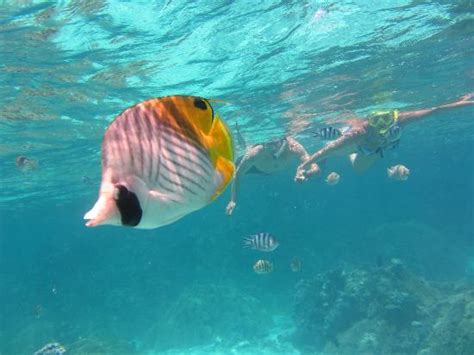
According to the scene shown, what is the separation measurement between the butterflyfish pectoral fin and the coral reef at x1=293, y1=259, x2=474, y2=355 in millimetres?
15815

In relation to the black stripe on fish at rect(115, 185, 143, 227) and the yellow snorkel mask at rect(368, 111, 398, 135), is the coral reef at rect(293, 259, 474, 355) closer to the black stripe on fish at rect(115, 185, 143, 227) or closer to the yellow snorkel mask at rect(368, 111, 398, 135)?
the yellow snorkel mask at rect(368, 111, 398, 135)

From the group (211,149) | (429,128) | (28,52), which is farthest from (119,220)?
(429,128)

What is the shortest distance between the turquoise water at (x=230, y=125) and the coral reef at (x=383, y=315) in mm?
1802

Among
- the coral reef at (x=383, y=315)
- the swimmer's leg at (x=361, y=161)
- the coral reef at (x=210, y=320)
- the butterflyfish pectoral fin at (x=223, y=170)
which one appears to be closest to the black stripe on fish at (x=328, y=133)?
the swimmer's leg at (x=361, y=161)

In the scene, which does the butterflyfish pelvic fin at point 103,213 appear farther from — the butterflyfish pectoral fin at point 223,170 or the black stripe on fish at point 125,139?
the butterflyfish pectoral fin at point 223,170

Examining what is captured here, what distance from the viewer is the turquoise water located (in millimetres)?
13586

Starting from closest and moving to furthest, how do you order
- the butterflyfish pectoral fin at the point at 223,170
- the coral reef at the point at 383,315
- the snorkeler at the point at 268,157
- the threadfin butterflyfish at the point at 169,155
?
the threadfin butterflyfish at the point at 169,155
the butterflyfish pectoral fin at the point at 223,170
the coral reef at the point at 383,315
the snorkeler at the point at 268,157

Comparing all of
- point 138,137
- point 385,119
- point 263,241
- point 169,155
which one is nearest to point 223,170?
point 169,155

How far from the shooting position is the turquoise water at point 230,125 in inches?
535

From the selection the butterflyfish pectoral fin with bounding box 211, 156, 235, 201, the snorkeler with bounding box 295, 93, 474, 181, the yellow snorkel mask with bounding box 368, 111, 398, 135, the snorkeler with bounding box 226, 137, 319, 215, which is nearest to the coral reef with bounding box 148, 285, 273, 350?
the snorkeler with bounding box 226, 137, 319, 215

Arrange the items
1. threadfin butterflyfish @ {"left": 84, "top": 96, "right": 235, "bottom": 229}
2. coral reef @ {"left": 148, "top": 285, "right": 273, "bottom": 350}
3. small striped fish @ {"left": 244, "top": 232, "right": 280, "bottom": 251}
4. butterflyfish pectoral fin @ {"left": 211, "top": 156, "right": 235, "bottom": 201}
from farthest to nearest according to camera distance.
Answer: coral reef @ {"left": 148, "top": 285, "right": 273, "bottom": 350} → small striped fish @ {"left": 244, "top": 232, "right": 280, "bottom": 251} → butterflyfish pectoral fin @ {"left": 211, "top": 156, "right": 235, "bottom": 201} → threadfin butterflyfish @ {"left": 84, "top": 96, "right": 235, "bottom": 229}

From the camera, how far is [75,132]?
76.5 feet

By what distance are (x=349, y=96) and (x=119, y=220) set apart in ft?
78.3

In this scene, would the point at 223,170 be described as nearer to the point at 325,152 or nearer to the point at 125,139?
the point at 125,139
